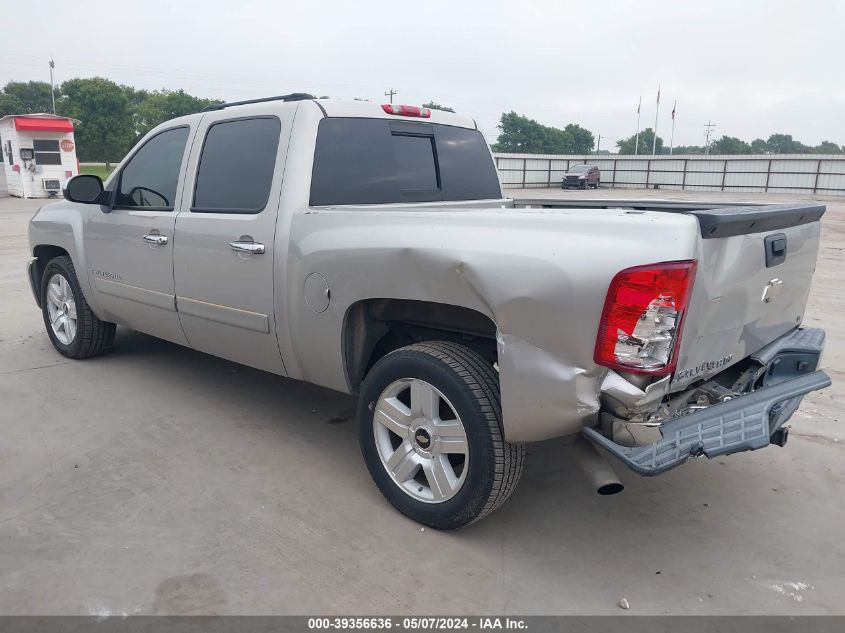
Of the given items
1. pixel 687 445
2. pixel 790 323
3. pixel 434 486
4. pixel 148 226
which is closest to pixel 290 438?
pixel 434 486

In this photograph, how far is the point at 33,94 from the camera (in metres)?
89.7

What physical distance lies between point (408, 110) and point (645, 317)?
2392mm

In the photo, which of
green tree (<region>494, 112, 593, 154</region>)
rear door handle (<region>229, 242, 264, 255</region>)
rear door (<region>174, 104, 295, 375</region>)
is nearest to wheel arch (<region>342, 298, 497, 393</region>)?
rear door (<region>174, 104, 295, 375</region>)

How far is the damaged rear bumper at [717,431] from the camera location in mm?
2387

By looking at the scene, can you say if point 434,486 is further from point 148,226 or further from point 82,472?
point 148,226

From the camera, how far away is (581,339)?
97.0 inches

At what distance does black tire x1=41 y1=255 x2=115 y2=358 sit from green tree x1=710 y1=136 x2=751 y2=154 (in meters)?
106

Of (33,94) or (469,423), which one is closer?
(469,423)

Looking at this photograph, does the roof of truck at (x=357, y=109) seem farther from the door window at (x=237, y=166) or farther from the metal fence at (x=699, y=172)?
the metal fence at (x=699, y=172)

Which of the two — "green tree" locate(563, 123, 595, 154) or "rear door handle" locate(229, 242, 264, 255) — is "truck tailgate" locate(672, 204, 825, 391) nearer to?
"rear door handle" locate(229, 242, 264, 255)

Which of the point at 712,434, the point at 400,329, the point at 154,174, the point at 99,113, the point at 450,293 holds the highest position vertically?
the point at 99,113

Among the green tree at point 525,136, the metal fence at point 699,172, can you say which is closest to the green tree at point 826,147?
the green tree at point 525,136

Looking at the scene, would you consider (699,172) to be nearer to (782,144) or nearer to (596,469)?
(596,469)

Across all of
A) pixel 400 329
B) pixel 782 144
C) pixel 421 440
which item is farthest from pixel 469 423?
pixel 782 144
